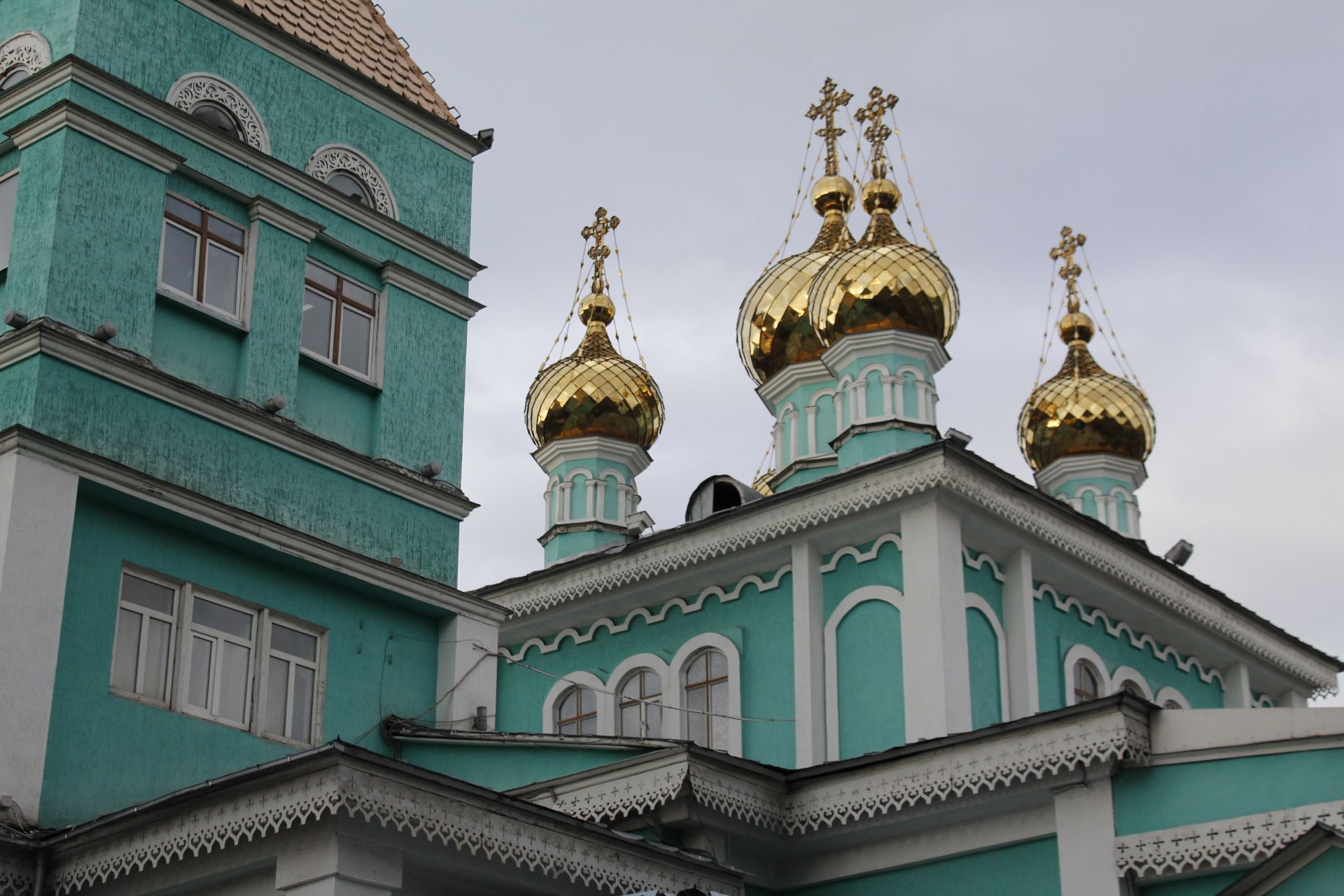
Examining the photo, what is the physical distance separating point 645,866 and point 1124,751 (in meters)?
2.71

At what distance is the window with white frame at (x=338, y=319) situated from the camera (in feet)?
37.1

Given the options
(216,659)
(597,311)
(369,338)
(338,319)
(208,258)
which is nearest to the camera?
(216,659)

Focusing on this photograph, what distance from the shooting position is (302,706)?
1046 cm

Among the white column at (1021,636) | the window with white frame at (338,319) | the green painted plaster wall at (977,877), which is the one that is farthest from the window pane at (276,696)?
the white column at (1021,636)

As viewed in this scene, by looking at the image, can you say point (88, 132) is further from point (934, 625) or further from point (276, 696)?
point (934, 625)

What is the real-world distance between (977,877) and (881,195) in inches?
335

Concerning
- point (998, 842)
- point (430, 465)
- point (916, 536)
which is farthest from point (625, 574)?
point (998, 842)

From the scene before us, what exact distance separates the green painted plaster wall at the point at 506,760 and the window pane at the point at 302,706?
25.6 inches

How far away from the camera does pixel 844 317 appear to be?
15.9m

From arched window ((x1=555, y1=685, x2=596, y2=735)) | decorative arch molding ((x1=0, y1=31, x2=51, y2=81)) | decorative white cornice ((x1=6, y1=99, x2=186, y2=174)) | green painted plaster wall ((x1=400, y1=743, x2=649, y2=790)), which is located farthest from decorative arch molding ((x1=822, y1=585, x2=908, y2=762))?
decorative arch molding ((x1=0, y1=31, x2=51, y2=81))

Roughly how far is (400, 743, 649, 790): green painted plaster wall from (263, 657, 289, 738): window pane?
82cm

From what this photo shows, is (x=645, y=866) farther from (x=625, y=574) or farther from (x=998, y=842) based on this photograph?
(x=625, y=574)

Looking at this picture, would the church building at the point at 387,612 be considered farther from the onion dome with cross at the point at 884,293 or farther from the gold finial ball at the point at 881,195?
the gold finial ball at the point at 881,195

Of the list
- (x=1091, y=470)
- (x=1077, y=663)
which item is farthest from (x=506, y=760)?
(x=1091, y=470)
